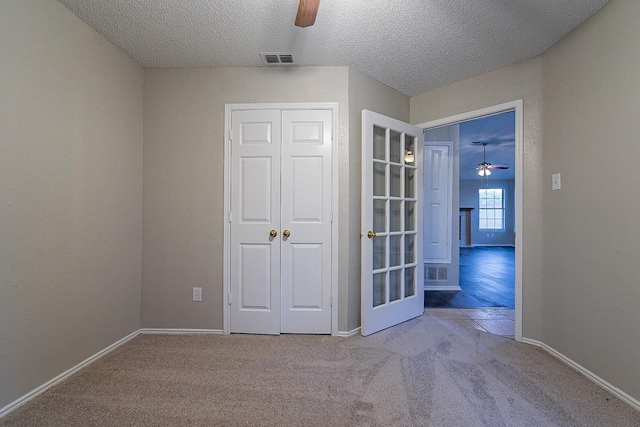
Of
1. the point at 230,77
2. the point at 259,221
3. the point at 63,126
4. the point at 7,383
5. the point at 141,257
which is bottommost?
the point at 7,383

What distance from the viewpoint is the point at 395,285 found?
2814mm

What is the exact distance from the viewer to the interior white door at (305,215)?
2516 millimetres

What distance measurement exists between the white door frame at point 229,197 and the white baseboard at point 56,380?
2.75 ft

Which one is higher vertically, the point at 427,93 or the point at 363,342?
the point at 427,93

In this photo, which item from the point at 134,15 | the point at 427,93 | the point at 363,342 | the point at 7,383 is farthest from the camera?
the point at 427,93

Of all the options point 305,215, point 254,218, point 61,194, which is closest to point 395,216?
point 305,215

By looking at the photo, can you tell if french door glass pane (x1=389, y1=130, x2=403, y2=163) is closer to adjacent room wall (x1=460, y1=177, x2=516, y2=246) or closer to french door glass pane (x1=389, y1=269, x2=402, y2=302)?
french door glass pane (x1=389, y1=269, x2=402, y2=302)

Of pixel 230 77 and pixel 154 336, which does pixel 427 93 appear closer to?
pixel 230 77

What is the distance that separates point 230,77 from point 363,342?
8.63ft

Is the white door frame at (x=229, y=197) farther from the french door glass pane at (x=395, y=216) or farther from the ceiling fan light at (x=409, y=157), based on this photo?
the ceiling fan light at (x=409, y=157)

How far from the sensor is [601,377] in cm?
178

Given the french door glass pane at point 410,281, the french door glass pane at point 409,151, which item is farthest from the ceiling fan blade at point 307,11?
the french door glass pane at point 410,281

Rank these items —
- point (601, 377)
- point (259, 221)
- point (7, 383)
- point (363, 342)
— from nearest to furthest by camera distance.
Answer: point (7, 383)
point (601, 377)
point (363, 342)
point (259, 221)

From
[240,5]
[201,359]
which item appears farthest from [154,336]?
[240,5]
